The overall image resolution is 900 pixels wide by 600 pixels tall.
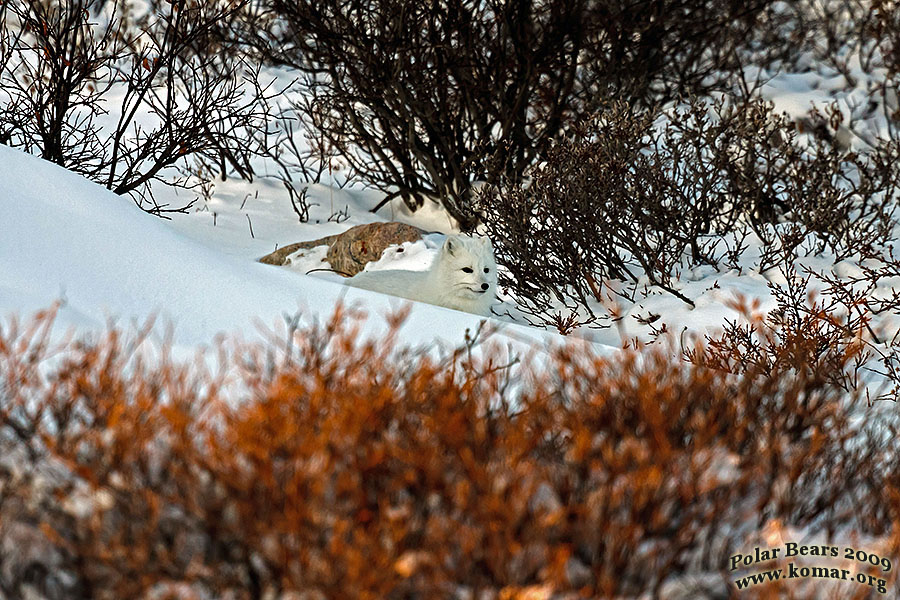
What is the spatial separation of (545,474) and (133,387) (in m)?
1.02

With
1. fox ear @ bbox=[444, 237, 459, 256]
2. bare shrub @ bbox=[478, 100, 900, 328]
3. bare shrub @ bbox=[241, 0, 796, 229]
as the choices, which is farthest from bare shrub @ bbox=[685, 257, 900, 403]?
bare shrub @ bbox=[241, 0, 796, 229]

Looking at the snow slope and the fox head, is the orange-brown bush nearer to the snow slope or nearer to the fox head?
the snow slope

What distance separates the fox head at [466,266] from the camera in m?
4.86

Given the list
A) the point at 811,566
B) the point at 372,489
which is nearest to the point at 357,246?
the point at 372,489

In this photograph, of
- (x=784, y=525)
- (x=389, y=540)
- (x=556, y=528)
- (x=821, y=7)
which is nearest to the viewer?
(x=389, y=540)

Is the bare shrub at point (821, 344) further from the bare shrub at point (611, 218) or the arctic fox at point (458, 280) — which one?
the arctic fox at point (458, 280)

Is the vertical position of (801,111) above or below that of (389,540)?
above

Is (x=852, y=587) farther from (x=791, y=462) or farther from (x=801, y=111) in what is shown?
(x=801, y=111)

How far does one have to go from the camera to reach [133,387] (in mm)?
2037

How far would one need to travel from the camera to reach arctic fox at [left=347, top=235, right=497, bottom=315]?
16.0 ft

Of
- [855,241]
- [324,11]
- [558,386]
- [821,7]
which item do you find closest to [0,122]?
[324,11]

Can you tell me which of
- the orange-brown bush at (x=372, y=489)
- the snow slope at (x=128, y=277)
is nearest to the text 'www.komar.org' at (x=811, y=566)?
the orange-brown bush at (x=372, y=489)

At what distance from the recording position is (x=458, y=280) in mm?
4887

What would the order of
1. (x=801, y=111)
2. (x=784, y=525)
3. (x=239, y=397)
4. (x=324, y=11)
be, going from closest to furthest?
(x=784, y=525) < (x=239, y=397) < (x=324, y=11) < (x=801, y=111)
